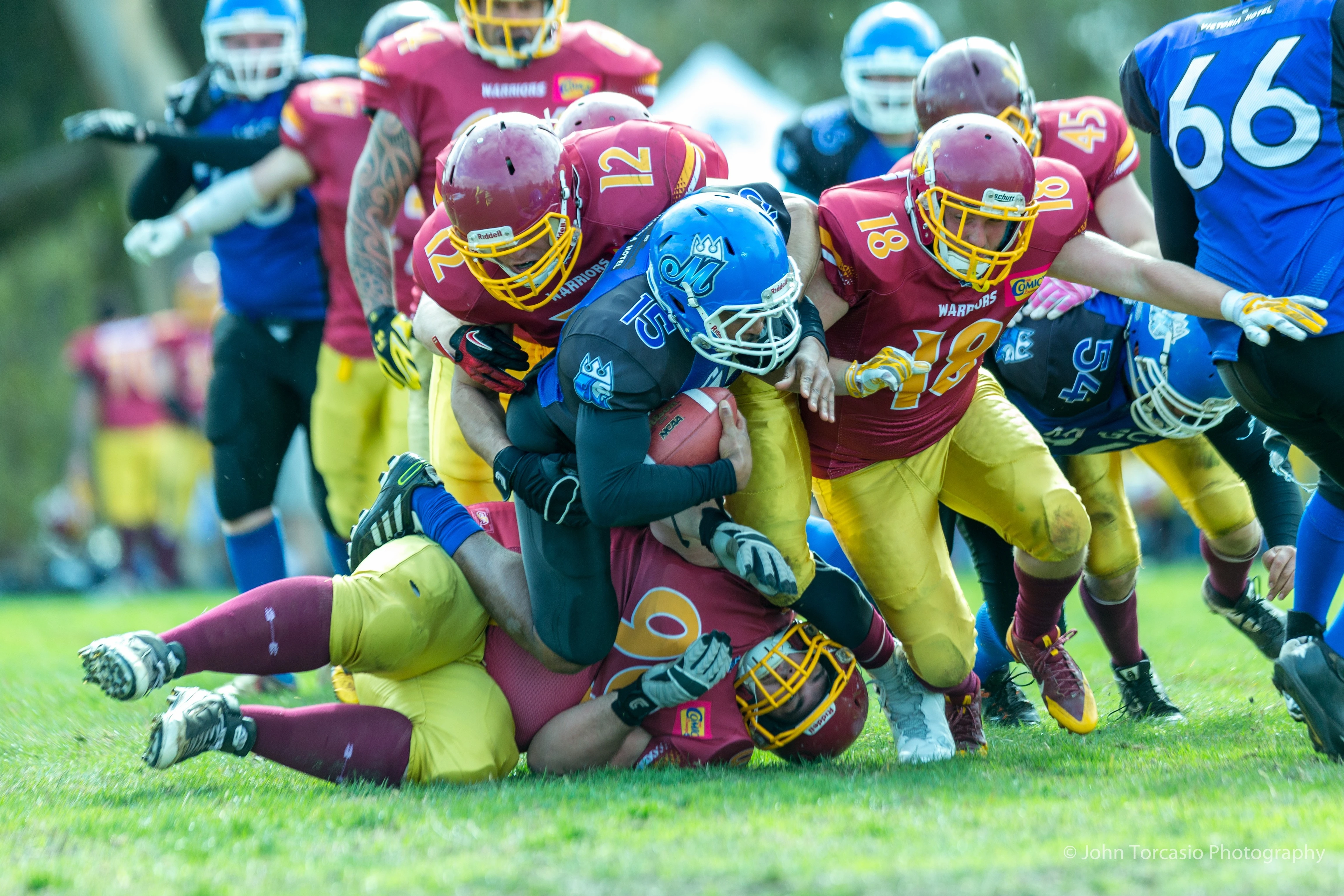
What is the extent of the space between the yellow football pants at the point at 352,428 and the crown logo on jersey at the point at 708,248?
2087 millimetres

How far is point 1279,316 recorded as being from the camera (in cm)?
311

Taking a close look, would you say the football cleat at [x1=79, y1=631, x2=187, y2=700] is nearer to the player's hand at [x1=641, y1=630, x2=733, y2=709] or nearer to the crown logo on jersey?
the player's hand at [x1=641, y1=630, x2=733, y2=709]

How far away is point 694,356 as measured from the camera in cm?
328

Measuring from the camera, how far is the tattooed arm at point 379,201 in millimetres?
4594

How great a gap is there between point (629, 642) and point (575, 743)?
285mm

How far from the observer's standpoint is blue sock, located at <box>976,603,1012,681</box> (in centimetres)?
417

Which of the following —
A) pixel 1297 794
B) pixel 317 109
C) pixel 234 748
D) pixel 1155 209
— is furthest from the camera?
pixel 317 109

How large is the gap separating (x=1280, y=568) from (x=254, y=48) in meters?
4.03

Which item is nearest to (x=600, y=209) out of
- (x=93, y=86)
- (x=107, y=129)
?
(x=107, y=129)

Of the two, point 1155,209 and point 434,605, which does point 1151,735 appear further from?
point 434,605

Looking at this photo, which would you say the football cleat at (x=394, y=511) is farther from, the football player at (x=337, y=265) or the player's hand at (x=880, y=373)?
the football player at (x=337, y=265)

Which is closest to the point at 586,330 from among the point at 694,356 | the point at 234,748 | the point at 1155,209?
the point at 694,356

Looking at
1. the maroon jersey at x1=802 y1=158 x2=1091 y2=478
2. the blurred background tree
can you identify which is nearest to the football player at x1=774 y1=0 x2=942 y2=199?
the maroon jersey at x1=802 y1=158 x2=1091 y2=478

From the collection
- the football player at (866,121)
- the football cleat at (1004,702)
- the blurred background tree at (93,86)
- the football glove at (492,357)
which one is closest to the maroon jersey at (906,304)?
the football glove at (492,357)
